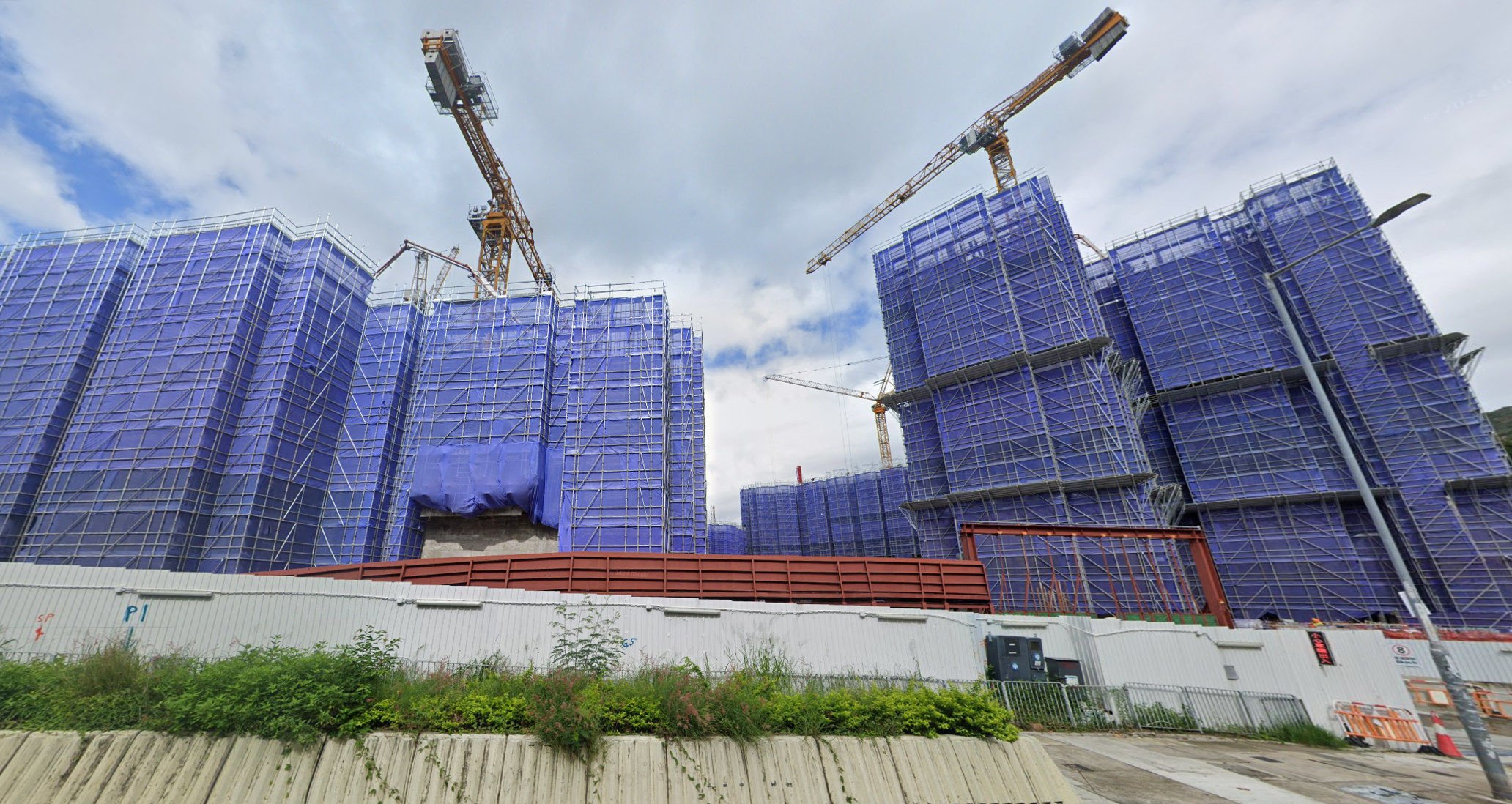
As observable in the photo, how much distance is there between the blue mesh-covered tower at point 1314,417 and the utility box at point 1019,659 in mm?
20846

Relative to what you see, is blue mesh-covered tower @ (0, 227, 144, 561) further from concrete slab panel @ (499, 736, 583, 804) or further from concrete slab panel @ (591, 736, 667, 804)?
concrete slab panel @ (591, 736, 667, 804)

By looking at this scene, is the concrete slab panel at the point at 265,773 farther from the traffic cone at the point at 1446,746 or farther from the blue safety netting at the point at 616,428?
the traffic cone at the point at 1446,746

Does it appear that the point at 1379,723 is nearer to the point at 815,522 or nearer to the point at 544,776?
the point at 544,776

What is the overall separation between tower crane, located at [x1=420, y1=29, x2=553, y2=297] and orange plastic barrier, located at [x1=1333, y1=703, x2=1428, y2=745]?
41314 mm

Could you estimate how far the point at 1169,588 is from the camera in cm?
2514

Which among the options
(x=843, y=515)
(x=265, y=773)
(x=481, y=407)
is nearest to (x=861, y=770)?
(x=265, y=773)

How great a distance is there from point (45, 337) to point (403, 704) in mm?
36619

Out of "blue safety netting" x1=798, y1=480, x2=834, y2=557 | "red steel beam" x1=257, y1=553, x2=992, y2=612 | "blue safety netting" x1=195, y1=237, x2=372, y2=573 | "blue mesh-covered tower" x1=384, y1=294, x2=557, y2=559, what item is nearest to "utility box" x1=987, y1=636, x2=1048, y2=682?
"red steel beam" x1=257, y1=553, x2=992, y2=612

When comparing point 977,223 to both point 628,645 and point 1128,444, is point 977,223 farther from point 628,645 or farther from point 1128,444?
point 628,645

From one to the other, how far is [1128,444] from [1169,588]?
7.04 metres

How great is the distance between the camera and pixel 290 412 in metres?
26.4

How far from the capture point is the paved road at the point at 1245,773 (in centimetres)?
824

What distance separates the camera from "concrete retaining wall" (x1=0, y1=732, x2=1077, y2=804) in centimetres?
597

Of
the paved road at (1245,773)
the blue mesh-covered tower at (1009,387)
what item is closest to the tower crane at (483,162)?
the blue mesh-covered tower at (1009,387)
